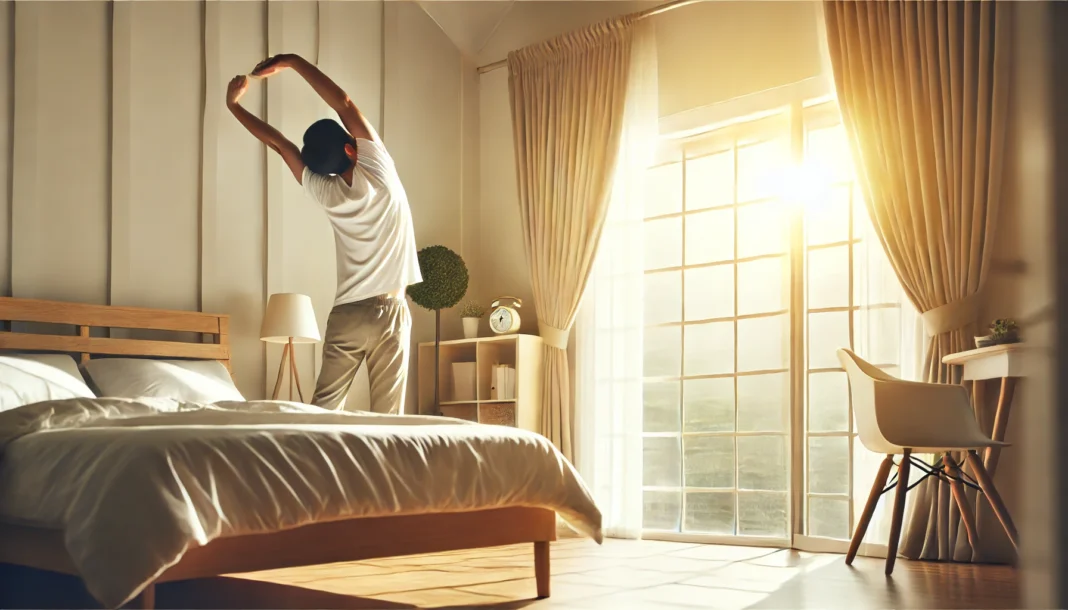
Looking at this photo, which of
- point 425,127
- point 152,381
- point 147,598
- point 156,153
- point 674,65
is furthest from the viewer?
point 425,127

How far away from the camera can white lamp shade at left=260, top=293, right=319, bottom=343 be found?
4605 mm

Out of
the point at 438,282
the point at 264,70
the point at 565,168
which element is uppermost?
the point at 264,70

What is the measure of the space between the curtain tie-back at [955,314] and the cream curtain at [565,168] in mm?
1943

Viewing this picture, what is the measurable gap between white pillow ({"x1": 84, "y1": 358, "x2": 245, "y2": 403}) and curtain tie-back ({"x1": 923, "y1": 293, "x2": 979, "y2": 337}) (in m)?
3.06

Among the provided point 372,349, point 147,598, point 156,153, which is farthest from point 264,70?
point 147,598

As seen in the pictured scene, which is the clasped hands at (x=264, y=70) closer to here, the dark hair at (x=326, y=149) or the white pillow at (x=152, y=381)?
the dark hair at (x=326, y=149)

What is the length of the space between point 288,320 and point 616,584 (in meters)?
2.39

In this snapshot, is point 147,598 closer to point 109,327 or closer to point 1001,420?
point 109,327

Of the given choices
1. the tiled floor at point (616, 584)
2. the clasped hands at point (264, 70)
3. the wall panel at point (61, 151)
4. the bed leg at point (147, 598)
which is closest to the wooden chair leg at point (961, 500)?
the tiled floor at point (616, 584)

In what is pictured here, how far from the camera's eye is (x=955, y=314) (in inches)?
150

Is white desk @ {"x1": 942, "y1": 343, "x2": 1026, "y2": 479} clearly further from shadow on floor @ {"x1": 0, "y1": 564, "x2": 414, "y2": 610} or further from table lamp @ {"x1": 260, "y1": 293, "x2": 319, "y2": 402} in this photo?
table lamp @ {"x1": 260, "y1": 293, "x2": 319, "y2": 402}

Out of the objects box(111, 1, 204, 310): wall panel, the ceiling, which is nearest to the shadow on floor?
box(111, 1, 204, 310): wall panel

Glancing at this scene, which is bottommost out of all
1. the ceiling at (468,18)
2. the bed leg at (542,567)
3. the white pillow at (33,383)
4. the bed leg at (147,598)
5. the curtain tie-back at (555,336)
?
the bed leg at (542,567)

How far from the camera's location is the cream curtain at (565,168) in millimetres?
5191
